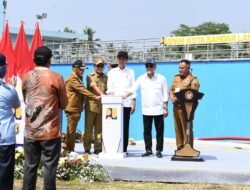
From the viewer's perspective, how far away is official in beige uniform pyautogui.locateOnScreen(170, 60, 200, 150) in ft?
25.7

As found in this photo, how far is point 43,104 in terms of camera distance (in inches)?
193

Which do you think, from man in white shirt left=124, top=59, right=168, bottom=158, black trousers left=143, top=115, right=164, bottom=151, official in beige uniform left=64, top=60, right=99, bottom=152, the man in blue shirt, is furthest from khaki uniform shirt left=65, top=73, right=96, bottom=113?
the man in blue shirt

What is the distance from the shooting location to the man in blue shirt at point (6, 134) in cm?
479

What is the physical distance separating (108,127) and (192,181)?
1.85 metres

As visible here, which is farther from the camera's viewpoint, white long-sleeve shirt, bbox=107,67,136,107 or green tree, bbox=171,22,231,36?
green tree, bbox=171,22,231,36

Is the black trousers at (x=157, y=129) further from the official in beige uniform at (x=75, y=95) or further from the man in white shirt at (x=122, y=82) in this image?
the official in beige uniform at (x=75, y=95)

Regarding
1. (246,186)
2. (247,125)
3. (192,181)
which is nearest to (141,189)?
(192,181)

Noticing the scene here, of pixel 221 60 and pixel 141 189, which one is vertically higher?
pixel 221 60

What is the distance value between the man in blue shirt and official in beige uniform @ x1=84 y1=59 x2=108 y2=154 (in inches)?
132

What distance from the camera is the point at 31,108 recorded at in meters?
4.94

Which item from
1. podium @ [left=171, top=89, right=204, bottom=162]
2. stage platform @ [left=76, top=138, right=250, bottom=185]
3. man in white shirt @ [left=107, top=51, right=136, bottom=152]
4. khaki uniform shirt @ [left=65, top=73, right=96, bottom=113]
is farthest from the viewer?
man in white shirt @ [left=107, top=51, right=136, bottom=152]

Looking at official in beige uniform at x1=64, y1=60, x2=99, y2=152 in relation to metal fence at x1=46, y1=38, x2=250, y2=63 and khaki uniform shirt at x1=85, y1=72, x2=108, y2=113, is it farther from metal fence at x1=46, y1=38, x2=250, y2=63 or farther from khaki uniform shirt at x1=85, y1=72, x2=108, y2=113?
metal fence at x1=46, y1=38, x2=250, y2=63

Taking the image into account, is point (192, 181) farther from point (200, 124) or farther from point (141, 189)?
point (200, 124)

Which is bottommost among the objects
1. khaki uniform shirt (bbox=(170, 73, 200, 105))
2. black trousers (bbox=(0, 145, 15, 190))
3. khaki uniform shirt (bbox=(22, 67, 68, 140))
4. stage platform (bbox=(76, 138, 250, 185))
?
stage platform (bbox=(76, 138, 250, 185))
